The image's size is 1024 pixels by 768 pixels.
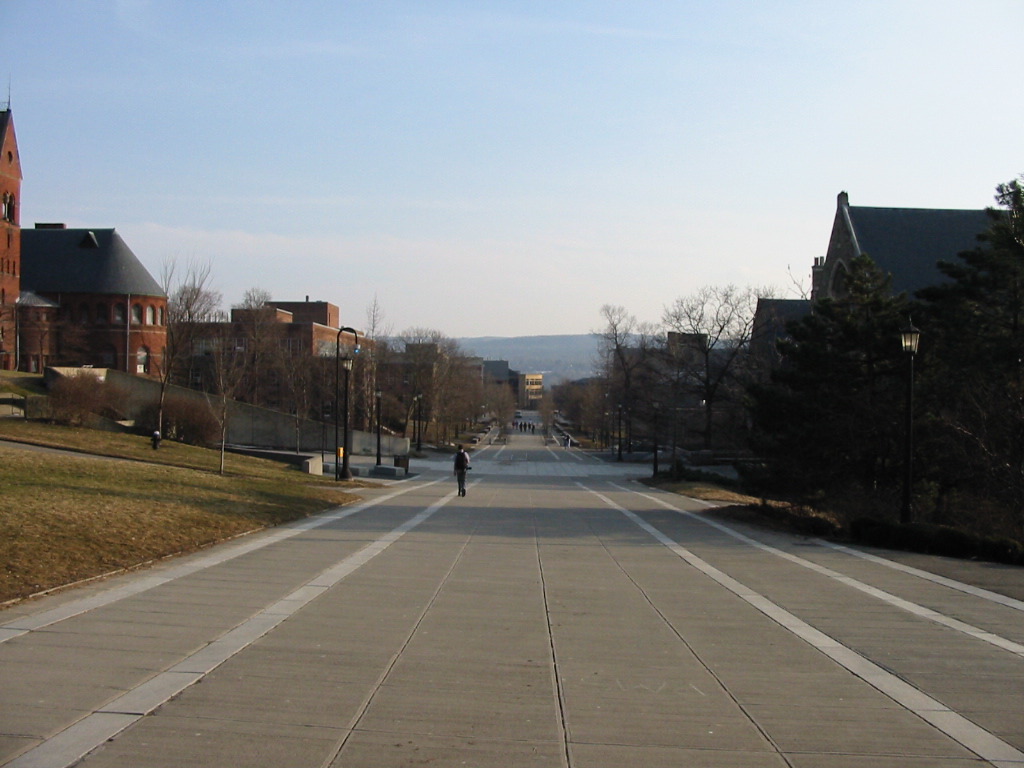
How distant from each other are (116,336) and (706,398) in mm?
47622

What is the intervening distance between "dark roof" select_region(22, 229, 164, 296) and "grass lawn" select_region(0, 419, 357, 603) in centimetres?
5916

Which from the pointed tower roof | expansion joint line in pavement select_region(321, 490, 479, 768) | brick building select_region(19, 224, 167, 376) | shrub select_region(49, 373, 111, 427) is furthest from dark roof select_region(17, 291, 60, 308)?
expansion joint line in pavement select_region(321, 490, 479, 768)

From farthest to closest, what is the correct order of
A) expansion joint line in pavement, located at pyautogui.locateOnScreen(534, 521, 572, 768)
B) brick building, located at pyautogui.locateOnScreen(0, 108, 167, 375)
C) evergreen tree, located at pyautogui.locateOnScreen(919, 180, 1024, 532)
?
brick building, located at pyautogui.locateOnScreen(0, 108, 167, 375), evergreen tree, located at pyautogui.locateOnScreen(919, 180, 1024, 532), expansion joint line in pavement, located at pyautogui.locateOnScreen(534, 521, 572, 768)

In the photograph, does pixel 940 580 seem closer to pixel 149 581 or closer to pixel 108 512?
A: pixel 149 581

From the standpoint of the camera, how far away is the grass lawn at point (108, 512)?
10.3 m

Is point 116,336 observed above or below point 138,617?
above

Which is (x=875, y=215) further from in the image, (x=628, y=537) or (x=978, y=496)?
(x=628, y=537)

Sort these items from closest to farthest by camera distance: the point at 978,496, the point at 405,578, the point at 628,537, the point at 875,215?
the point at 405,578
the point at 628,537
the point at 978,496
the point at 875,215

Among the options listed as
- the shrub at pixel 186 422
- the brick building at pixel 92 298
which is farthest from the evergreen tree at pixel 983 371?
the brick building at pixel 92 298

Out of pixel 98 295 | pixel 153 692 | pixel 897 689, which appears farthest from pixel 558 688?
pixel 98 295

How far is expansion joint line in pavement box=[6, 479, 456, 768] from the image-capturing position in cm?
501

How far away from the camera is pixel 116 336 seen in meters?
76.9

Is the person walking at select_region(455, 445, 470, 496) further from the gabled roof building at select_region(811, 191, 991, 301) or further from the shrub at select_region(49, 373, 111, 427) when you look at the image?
the gabled roof building at select_region(811, 191, 991, 301)

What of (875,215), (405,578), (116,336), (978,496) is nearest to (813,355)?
(978,496)
